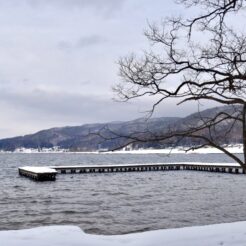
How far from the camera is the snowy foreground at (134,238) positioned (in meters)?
8.98

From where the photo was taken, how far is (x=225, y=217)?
21547mm

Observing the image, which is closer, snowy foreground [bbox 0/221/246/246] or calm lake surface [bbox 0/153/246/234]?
snowy foreground [bbox 0/221/246/246]

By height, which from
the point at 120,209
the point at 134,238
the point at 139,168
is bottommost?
the point at 120,209

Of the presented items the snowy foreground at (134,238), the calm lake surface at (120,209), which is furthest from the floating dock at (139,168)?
the snowy foreground at (134,238)

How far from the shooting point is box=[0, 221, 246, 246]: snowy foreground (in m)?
8.98

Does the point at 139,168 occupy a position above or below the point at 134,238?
below

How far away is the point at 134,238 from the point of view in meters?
9.98

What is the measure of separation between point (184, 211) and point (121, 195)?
9460 mm

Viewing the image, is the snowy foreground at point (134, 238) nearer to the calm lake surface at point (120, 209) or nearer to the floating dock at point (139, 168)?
the calm lake surface at point (120, 209)

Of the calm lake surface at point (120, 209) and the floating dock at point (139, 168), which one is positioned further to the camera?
the floating dock at point (139, 168)

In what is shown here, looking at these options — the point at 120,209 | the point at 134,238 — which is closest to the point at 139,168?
the point at 120,209

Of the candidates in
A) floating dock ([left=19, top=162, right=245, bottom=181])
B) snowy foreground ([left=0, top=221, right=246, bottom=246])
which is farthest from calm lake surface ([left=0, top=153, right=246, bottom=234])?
floating dock ([left=19, top=162, right=245, bottom=181])

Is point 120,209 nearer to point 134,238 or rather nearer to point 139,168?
point 134,238

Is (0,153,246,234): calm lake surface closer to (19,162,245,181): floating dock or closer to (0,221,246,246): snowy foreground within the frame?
(0,221,246,246): snowy foreground
